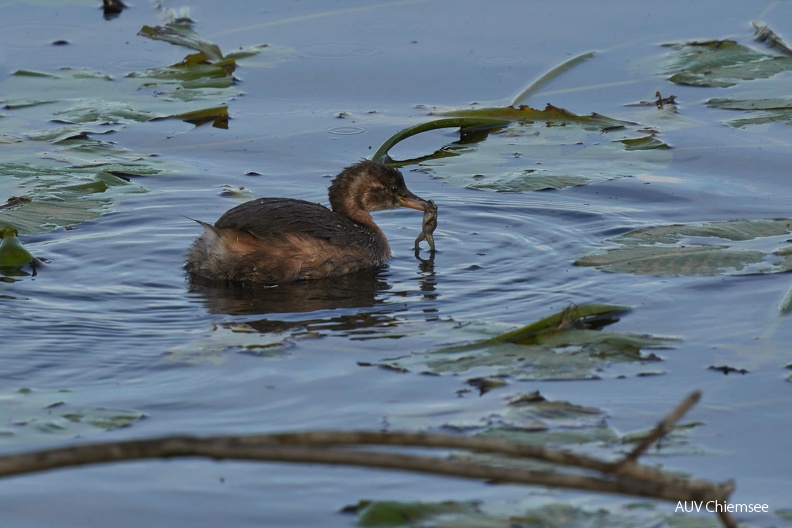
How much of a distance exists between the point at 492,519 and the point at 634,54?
871cm

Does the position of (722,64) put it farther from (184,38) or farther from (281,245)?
(281,245)

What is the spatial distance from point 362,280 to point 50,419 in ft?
10.7

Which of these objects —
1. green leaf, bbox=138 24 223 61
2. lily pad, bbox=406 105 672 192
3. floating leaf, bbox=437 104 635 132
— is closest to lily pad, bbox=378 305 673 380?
lily pad, bbox=406 105 672 192

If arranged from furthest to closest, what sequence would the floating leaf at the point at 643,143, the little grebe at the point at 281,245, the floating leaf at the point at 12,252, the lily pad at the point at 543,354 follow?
the floating leaf at the point at 643,143, the little grebe at the point at 281,245, the floating leaf at the point at 12,252, the lily pad at the point at 543,354

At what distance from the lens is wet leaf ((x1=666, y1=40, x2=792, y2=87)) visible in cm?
1136

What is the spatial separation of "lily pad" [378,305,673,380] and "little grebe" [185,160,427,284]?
2055 mm

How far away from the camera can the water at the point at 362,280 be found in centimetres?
499

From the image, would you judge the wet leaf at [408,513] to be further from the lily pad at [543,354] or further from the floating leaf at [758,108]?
the floating leaf at [758,108]

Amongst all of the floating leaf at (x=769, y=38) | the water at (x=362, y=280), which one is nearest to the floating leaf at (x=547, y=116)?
the water at (x=362, y=280)

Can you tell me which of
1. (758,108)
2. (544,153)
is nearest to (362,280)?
(544,153)

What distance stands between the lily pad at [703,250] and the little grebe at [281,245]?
157 cm

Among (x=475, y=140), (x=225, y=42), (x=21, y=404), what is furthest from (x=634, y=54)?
(x=21, y=404)

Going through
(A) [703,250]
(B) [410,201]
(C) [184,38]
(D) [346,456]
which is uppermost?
(C) [184,38]

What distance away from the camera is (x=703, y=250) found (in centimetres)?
776
